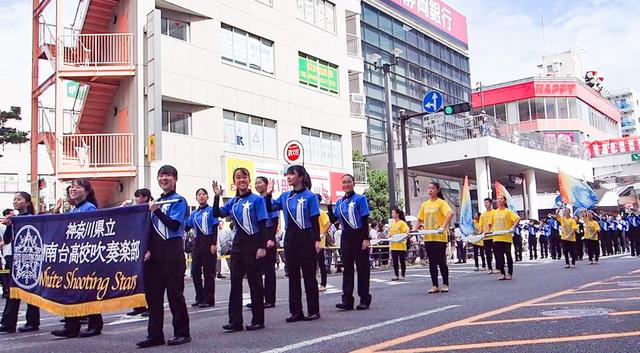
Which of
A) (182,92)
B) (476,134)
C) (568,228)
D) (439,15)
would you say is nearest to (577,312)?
(568,228)

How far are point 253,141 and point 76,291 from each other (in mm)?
18242

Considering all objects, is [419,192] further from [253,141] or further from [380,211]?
[253,141]

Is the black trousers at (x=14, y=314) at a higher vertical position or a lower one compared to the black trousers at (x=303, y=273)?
lower

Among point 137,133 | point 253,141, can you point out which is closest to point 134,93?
point 137,133

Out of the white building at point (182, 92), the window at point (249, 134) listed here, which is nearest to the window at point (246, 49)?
the white building at point (182, 92)

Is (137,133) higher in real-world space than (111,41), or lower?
lower

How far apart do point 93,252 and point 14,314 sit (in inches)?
83.6

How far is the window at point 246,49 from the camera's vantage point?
24.0 metres

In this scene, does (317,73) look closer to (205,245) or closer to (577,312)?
(205,245)

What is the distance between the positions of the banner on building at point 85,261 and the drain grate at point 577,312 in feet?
14.5

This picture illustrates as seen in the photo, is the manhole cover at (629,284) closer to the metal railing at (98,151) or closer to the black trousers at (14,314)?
the black trousers at (14,314)

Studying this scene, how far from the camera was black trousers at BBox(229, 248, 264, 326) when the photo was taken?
6.91 metres

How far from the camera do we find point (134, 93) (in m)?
21.2

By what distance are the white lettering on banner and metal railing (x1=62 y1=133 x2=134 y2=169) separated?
1421 centimetres
